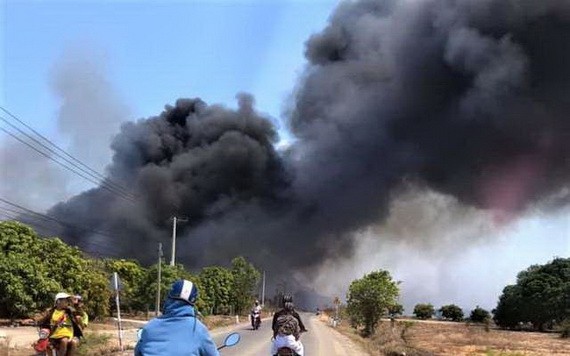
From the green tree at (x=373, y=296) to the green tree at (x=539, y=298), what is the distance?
138 feet

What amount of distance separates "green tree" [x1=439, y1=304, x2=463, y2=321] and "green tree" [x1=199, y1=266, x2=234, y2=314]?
42.3 metres

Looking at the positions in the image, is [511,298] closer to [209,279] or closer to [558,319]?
[558,319]

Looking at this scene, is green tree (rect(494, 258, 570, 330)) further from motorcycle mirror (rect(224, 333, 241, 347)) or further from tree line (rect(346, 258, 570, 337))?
motorcycle mirror (rect(224, 333, 241, 347))

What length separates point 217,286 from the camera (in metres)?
62.6

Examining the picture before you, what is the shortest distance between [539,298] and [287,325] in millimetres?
73533

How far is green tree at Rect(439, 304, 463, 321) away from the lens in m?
95.4

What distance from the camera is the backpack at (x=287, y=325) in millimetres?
8938

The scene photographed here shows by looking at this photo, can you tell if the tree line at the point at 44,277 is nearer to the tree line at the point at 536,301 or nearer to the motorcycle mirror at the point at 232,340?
the motorcycle mirror at the point at 232,340

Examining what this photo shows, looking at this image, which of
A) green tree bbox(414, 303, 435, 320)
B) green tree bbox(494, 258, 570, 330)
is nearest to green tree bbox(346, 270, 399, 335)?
green tree bbox(494, 258, 570, 330)

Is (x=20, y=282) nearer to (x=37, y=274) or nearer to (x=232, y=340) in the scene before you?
(x=37, y=274)

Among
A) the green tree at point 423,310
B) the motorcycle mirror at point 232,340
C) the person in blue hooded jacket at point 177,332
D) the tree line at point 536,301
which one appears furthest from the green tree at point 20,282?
the green tree at point 423,310

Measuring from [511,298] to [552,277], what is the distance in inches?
215

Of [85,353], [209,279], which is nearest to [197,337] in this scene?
[85,353]

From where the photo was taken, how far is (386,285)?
37.5m
